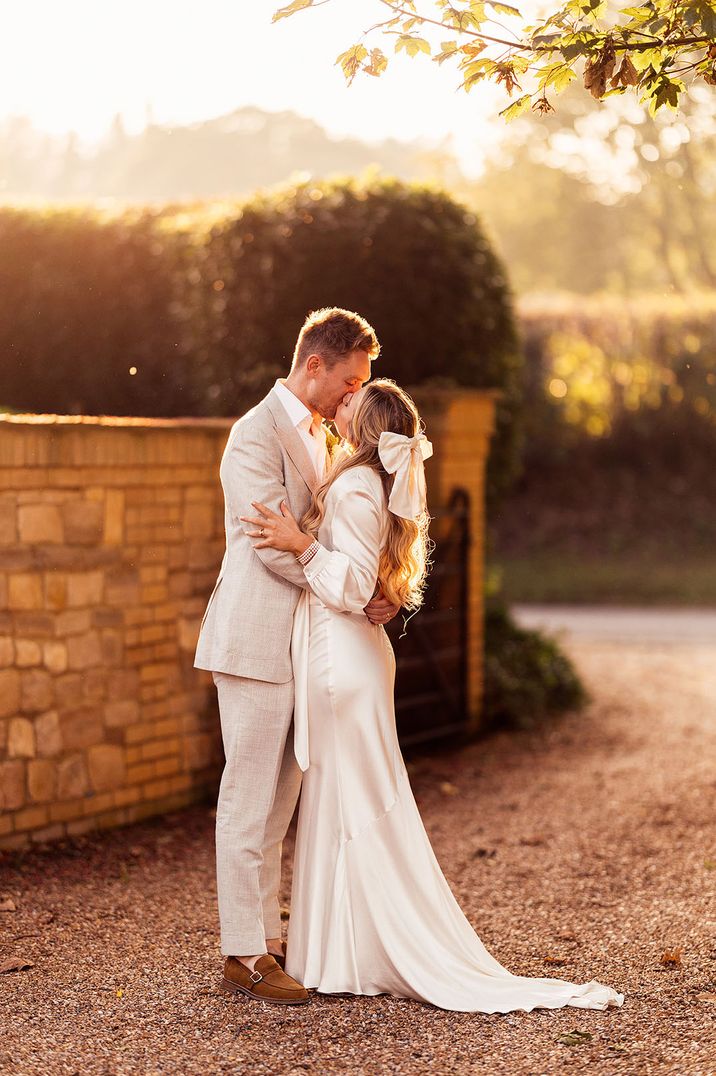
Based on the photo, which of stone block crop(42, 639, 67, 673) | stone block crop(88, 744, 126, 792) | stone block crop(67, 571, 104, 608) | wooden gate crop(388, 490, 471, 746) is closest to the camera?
stone block crop(42, 639, 67, 673)

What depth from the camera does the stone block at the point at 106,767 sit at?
19.4ft

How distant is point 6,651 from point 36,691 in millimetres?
247

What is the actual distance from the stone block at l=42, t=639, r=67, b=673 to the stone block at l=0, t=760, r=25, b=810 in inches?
17.2

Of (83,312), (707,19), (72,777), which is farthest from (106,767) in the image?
(83,312)

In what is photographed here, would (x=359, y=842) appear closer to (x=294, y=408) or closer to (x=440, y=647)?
(x=294, y=408)

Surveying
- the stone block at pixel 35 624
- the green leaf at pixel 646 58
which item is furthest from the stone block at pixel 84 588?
the green leaf at pixel 646 58

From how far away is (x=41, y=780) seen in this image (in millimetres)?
5629

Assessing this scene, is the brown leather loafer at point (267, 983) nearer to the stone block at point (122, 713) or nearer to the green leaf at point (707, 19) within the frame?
the stone block at point (122, 713)

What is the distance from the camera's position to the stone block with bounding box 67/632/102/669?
5781 mm

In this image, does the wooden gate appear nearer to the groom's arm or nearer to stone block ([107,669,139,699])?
stone block ([107,669,139,699])

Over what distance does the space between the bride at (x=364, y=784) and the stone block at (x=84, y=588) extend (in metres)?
2.04

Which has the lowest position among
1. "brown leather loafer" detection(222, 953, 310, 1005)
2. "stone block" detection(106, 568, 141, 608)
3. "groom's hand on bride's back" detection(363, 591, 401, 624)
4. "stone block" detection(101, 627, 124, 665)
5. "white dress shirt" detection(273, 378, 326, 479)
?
"brown leather loafer" detection(222, 953, 310, 1005)

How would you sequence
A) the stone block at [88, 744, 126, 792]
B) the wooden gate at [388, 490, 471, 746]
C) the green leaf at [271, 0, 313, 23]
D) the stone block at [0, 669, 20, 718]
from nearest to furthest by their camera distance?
the green leaf at [271, 0, 313, 23]
the stone block at [0, 669, 20, 718]
the stone block at [88, 744, 126, 792]
the wooden gate at [388, 490, 471, 746]

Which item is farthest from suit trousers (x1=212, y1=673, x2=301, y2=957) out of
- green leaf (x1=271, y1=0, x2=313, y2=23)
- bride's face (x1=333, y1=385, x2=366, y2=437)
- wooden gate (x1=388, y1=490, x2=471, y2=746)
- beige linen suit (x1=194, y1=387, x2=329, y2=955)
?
wooden gate (x1=388, y1=490, x2=471, y2=746)
